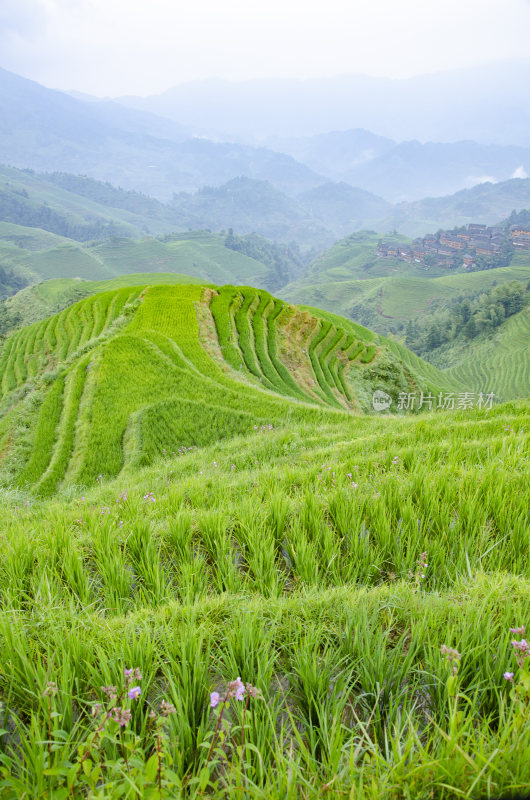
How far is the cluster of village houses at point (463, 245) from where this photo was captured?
169 meters

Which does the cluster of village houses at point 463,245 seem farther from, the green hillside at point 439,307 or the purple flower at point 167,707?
the purple flower at point 167,707

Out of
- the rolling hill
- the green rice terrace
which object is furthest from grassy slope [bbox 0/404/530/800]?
the rolling hill

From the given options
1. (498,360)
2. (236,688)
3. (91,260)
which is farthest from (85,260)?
(236,688)

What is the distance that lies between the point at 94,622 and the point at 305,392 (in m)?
21.7

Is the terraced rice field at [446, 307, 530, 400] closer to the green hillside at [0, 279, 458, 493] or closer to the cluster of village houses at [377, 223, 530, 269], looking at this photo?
the green hillside at [0, 279, 458, 493]

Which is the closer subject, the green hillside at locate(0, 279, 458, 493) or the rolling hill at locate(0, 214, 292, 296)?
the green hillside at locate(0, 279, 458, 493)

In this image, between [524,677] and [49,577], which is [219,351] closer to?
[49,577]

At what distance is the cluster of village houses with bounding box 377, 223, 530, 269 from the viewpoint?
168625 millimetres

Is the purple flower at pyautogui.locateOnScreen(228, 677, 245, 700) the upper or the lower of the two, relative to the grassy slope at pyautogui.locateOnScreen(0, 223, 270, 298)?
lower

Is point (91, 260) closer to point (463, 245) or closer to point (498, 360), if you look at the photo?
point (498, 360)

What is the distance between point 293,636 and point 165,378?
49.1 ft

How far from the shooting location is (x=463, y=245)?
18175cm

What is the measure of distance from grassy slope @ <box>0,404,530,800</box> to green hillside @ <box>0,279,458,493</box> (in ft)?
29.3

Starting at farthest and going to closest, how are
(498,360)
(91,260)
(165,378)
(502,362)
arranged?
(91,260) → (498,360) → (502,362) → (165,378)
